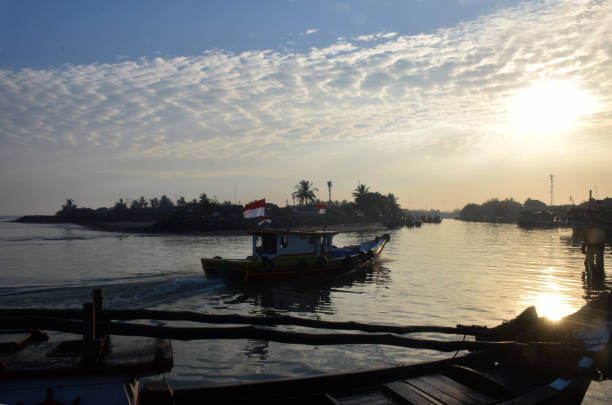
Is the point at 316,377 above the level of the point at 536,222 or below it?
below

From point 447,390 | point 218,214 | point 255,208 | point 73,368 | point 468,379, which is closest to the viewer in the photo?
point 73,368

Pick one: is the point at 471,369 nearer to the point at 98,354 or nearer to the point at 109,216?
the point at 98,354

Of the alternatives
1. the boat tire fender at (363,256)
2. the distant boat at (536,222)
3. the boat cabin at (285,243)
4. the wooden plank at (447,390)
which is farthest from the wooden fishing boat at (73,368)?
the distant boat at (536,222)

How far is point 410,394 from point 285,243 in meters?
15.6

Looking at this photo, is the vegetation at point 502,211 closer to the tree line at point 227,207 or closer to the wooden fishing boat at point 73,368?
the tree line at point 227,207

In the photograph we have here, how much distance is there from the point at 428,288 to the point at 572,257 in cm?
2494

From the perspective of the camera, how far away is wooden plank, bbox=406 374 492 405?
19.3 ft

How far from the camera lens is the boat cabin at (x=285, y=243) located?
20.8m

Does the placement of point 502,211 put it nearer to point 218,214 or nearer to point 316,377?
point 218,214

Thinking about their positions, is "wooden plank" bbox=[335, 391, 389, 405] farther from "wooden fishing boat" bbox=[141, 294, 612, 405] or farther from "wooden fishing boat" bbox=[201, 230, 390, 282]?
"wooden fishing boat" bbox=[201, 230, 390, 282]

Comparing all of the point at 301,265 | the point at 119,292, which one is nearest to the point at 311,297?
the point at 301,265

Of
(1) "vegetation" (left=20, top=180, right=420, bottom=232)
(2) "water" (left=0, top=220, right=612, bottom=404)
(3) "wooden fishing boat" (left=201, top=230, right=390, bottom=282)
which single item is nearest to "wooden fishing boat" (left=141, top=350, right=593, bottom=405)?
(2) "water" (left=0, top=220, right=612, bottom=404)

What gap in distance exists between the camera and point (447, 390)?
6.17m

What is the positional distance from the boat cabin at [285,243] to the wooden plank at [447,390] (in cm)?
1446
